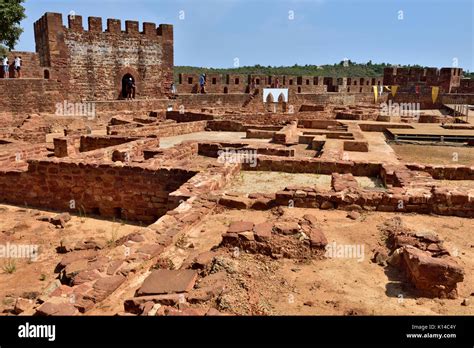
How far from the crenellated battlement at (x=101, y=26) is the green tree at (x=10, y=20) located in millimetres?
1171

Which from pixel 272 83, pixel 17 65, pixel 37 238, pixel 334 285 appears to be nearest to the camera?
pixel 334 285

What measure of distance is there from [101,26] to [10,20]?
490cm

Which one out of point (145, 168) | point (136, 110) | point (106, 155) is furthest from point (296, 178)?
point (136, 110)

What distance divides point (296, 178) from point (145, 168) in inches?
136

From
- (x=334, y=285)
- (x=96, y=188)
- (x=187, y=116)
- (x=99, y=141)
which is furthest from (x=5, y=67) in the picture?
(x=334, y=285)

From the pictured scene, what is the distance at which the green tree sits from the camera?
21.8 metres

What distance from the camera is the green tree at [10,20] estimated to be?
71.5 ft

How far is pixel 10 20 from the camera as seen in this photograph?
22.3 meters

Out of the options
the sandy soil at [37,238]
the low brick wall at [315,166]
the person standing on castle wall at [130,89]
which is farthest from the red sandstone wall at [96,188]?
the person standing on castle wall at [130,89]

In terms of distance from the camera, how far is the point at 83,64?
2439cm

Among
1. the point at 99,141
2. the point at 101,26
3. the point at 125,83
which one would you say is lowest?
the point at 99,141

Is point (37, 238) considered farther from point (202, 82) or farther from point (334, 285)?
point (202, 82)

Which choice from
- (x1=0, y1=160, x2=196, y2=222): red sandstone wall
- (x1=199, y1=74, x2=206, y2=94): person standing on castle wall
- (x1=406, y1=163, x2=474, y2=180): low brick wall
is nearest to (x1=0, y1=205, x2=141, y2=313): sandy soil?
(x1=0, y1=160, x2=196, y2=222): red sandstone wall

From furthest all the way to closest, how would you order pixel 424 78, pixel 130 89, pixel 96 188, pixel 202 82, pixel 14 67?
pixel 424 78
pixel 202 82
pixel 130 89
pixel 14 67
pixel 96 188
